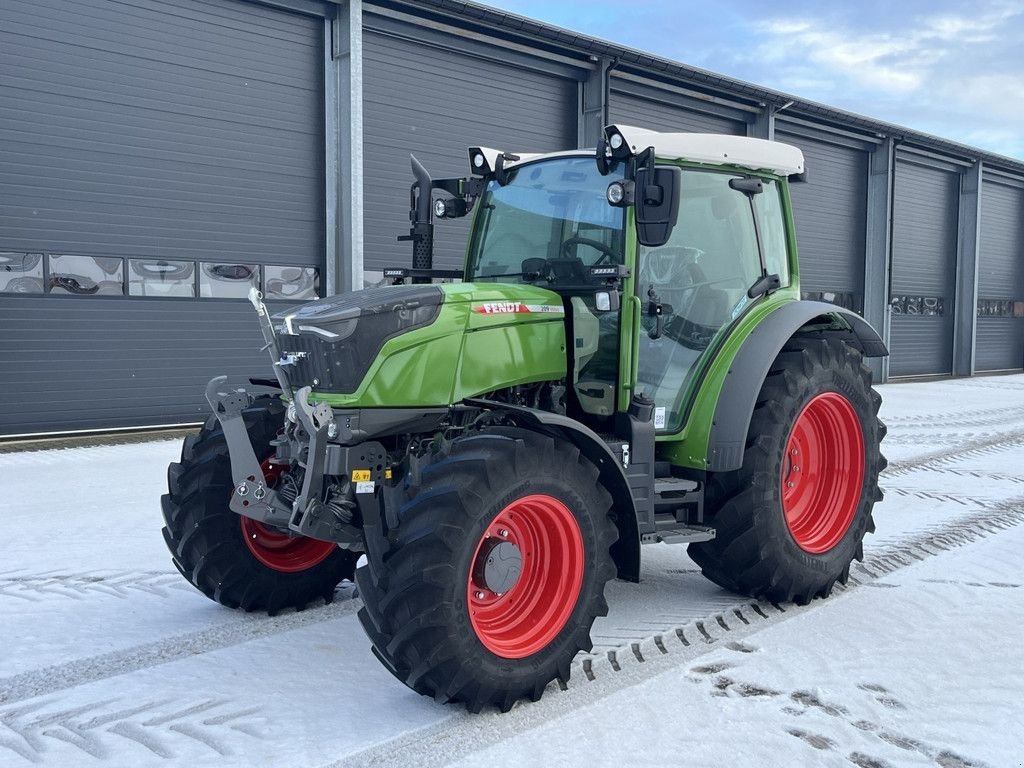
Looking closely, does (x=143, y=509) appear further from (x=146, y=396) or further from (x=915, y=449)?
(x=915, y=449)

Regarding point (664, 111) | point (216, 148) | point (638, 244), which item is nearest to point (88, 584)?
point (638, 244)

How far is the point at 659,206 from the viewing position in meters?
3.64

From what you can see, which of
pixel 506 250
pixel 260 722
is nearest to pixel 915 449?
pixel 506 250

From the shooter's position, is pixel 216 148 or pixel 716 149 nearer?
pixel 716 149

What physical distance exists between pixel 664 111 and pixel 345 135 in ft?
20.1

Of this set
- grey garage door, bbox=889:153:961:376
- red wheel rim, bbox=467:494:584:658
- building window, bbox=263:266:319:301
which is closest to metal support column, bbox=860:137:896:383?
grey garage door, bbox=889:153:961:376

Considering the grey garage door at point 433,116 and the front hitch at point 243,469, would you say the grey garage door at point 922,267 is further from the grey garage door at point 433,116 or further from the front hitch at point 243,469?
the front hitch at point 243,469

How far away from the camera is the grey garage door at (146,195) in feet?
32.3

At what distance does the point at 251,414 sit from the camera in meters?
4.08

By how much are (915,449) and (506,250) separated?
6670 millimetres

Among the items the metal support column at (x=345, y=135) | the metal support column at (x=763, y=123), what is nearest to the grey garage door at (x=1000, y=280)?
the metal support column at (x=763, y=123)

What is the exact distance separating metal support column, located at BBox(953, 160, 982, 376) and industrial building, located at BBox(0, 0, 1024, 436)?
10145 mm

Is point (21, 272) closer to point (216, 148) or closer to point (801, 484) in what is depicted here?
point (216, 148)

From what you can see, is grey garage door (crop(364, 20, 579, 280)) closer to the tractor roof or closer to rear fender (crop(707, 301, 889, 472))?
the tractor roof
